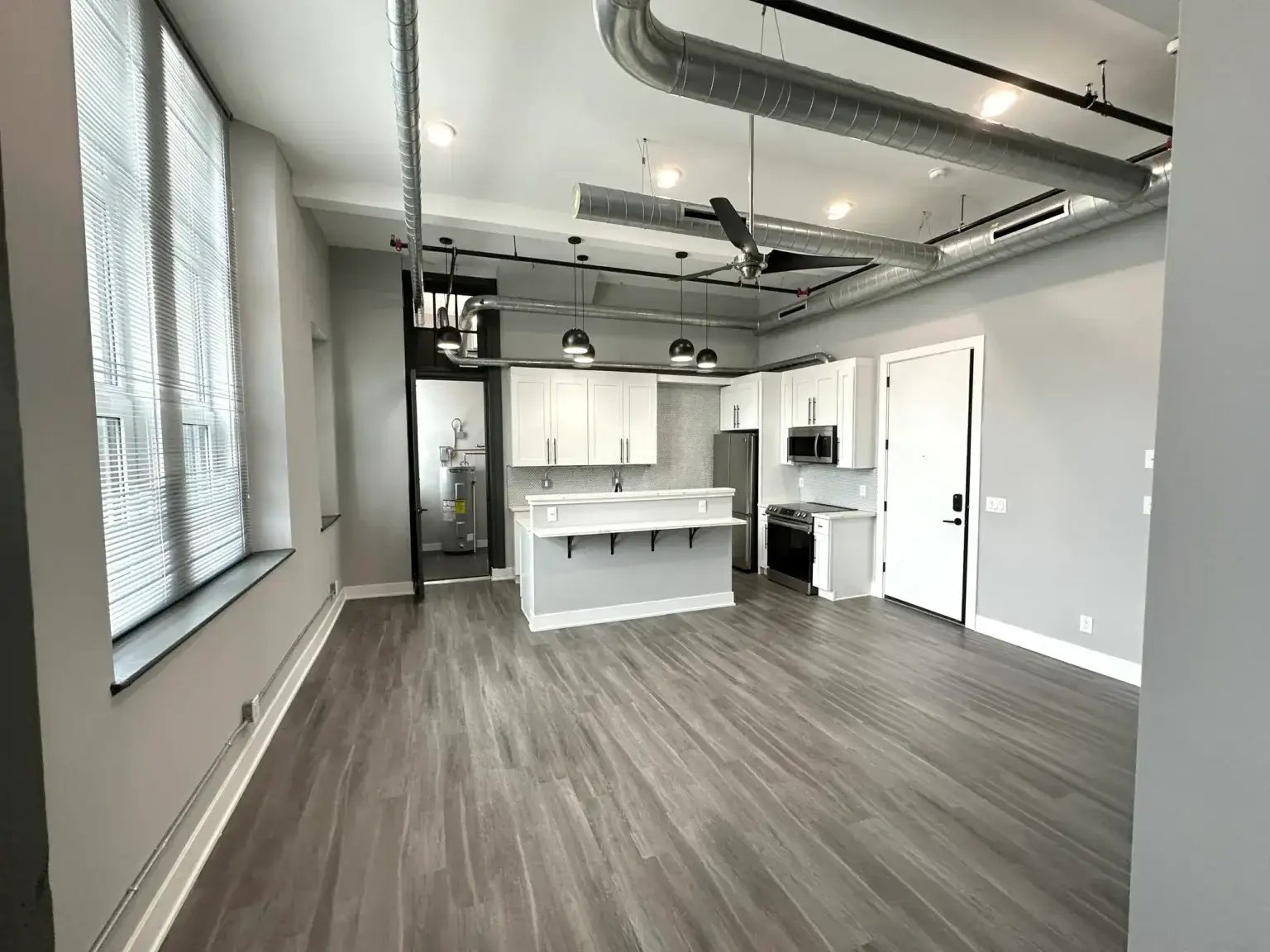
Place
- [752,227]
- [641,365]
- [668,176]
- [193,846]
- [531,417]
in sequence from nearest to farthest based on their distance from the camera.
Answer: [193,846] < [752,227] < [668,176] < [531,417] < [641,365]

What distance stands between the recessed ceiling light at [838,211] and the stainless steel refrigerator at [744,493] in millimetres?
2777

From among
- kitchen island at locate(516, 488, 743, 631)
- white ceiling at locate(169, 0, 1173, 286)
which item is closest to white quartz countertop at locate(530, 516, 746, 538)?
kitchen island at locate(516, 488, 743, 631)

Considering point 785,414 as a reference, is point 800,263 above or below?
above

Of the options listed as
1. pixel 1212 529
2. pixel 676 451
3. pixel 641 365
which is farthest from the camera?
pixel 676 451

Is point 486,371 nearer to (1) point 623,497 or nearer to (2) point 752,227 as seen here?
(1) point 623,497

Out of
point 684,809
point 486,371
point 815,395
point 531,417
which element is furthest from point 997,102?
point 486,371

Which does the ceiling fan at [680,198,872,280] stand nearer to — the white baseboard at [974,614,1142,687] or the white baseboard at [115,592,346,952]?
the white baseboard at [974,614,1142,687]

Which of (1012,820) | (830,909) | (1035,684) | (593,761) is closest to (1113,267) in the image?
(1035,684)

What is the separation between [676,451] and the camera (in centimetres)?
732

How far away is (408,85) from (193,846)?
3.17 metres

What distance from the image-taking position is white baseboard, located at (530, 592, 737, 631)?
Answer: 4.71m

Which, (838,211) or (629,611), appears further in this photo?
(629,611)

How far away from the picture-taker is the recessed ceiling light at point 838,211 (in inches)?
166

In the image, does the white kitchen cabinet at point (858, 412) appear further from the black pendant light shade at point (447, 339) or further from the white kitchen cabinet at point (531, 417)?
the black pendant light shade at point (447, 339)
